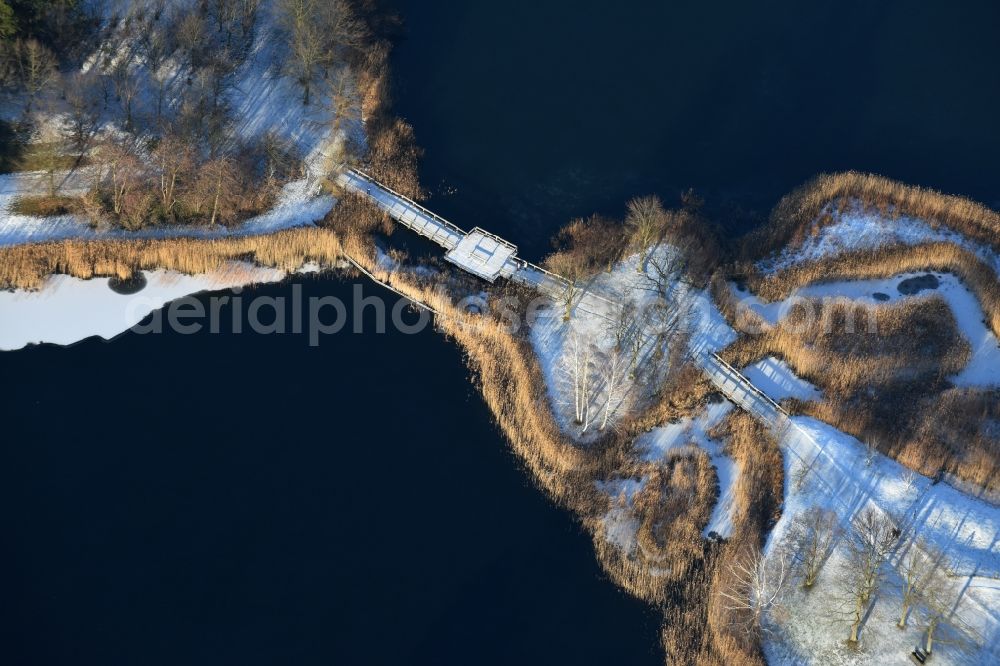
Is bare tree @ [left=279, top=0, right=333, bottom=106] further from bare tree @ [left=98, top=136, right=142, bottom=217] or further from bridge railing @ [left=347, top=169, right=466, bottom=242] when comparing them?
bare tree @ [left=98, top=136, right=142, bottom=217]

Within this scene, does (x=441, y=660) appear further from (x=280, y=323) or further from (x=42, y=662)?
(x=280, y=323)

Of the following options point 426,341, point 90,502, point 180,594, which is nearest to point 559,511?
point 426,341

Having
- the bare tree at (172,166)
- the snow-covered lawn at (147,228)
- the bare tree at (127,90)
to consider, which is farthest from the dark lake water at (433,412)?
the bare tree at (127,90)

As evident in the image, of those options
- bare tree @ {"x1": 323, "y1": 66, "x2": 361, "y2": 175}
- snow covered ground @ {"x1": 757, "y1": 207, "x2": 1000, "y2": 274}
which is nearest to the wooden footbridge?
bare tree @ {"x1": 323, "y1": 66, "x2": 361, "y2": 175}

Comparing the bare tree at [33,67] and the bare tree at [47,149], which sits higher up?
the bare tree at [33,67]

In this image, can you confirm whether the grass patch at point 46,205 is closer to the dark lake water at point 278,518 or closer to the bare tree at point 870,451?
the dark lake water at point 278,518
